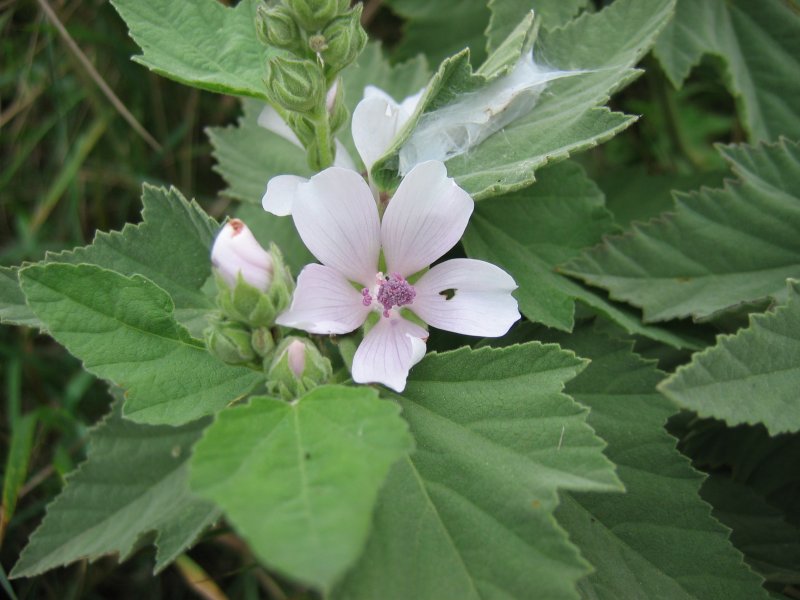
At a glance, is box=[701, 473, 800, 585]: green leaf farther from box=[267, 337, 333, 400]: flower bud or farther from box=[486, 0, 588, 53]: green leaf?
box=[486, 0, 588, 53]: green leaf

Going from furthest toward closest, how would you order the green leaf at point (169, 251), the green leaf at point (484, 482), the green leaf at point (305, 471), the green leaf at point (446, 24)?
the green leaf at point (446, 24), the green leaf at point (169, 251), the green leaf at point (484, 482), the green leaf at point (305, 471)

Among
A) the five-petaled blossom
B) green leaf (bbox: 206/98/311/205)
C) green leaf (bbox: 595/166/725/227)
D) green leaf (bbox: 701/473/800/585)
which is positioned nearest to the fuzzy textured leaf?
the five-petaled blossom

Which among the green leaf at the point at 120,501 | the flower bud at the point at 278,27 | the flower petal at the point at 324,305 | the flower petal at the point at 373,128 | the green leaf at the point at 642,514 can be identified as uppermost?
the flower bud at the point at 278,27

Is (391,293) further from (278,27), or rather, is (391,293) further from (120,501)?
(120,501)

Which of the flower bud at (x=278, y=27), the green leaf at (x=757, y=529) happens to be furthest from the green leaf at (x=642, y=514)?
the flower bud at (x=278, y=27)

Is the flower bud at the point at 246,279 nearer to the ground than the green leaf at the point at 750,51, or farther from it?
nearer to the ground

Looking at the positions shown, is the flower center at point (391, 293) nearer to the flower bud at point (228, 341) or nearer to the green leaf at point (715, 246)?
the flower bud at point (228, 341)

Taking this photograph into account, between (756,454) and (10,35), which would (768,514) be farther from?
(10,35)
